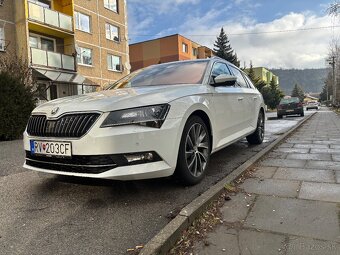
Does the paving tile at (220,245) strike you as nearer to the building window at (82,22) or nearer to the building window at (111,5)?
the building window at (82,22)

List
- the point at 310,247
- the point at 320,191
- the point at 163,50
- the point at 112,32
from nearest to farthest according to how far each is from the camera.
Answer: the point at 310,247 < the point at 320,191 < the point at 112,32 < the point at 163,50

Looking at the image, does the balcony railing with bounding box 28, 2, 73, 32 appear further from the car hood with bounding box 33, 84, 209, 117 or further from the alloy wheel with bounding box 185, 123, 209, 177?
the alloy wheel with bounding box 185, 123, 209, 177

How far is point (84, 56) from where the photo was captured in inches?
981

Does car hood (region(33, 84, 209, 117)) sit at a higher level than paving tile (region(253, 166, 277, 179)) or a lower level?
higher

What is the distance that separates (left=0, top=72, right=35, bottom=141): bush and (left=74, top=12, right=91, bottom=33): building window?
15491 millimetres

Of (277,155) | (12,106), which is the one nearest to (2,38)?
(12,106)

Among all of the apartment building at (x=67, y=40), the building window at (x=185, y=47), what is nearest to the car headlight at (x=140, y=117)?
the apartment building at (x=67, y=40)

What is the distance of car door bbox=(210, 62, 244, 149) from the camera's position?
4.42m

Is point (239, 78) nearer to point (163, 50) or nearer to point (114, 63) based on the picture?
point (114, 63)

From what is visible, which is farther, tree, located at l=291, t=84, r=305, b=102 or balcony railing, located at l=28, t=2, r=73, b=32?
tree, located at l=291, t=84, r=305, b=102

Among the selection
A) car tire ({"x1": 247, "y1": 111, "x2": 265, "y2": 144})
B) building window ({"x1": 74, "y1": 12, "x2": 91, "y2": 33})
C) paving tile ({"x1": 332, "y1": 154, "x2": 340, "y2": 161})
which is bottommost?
paving tile ({"x1": 332, "y1": 154, "x2": 340, "y2": 161})

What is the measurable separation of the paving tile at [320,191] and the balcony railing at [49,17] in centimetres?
2033

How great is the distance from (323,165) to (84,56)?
903 inches

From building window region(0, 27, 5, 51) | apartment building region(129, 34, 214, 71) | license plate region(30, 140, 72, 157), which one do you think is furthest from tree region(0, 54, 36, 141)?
apartment building region(129, 34, 214, 71)
